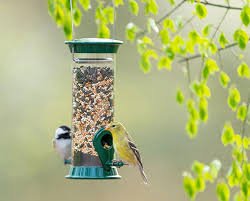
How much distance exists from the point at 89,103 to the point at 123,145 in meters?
0.34

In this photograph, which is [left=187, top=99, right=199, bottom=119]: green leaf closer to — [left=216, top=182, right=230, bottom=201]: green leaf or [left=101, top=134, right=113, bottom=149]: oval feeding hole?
[left=216, top=182, right=230, bottom=201]: green leaf

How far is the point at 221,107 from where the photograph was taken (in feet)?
50.5

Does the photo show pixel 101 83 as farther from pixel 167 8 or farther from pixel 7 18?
pixel 7 18

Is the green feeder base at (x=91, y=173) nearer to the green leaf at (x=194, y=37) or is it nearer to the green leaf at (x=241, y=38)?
the green leaf at (x=194, y=37)

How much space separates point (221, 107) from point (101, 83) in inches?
317

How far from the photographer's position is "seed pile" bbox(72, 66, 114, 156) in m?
7.43

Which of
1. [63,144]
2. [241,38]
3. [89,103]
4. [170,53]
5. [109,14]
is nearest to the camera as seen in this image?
[241,38]

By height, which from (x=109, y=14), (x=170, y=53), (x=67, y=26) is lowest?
(x=170, y=53)

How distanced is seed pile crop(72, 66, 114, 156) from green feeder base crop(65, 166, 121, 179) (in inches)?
6.2

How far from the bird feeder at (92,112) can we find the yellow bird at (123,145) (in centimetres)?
6

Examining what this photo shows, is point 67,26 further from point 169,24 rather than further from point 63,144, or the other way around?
point 63,144

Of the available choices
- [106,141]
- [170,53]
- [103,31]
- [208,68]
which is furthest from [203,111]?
[103,31]

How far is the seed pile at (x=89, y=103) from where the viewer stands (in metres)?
7.43

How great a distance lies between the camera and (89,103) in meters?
7.46
